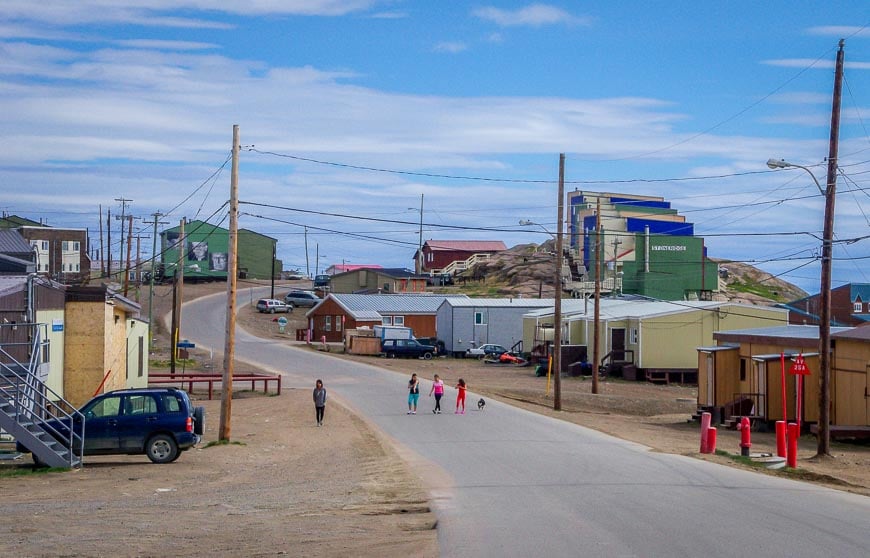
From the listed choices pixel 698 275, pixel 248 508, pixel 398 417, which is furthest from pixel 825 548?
pixel 698 275

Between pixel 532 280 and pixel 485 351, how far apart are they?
119 feet

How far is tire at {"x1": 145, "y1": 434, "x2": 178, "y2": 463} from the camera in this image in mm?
21672

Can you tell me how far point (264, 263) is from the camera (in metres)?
122

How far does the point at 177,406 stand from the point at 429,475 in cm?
676

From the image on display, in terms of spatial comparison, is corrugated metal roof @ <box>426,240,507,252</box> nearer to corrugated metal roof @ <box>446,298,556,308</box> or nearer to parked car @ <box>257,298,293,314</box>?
parked car @ <box>257,298,293,314</box>

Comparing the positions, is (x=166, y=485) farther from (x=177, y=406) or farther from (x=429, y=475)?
(x=429, y=475)

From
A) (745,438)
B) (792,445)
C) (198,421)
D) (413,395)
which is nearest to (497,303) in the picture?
(413,395)

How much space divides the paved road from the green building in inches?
3295

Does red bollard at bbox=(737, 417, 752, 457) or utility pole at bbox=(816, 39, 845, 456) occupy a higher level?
utility pole at bbox=(816, 39, 845, 456)

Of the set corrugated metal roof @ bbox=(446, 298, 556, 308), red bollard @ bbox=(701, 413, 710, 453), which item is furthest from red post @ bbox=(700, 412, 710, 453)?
corrugated metal roof @ bbox=(446, 298, 556, 308)

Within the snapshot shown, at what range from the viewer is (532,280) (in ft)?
351

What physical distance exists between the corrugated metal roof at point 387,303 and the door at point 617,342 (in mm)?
20659

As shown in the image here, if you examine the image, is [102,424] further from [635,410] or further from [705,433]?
[635,410]

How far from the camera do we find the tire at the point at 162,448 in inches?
853
